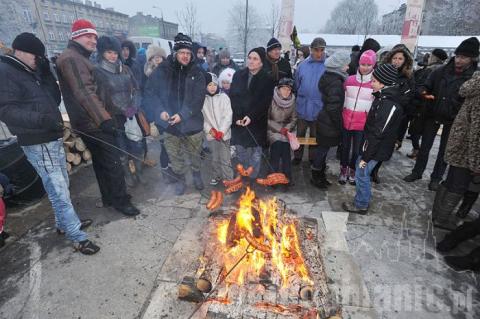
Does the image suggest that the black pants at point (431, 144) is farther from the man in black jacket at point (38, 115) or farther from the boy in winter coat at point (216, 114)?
the man in black jacket at point (38, 115)

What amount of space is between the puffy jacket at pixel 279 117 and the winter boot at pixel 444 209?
250 centimetres

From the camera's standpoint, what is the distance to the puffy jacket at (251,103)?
4.72 meters

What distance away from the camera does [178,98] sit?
15.0 ft

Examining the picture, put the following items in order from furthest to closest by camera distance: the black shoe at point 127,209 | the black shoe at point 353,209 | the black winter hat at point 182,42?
the black shoe at point 353,209, the black shoe at point 127,209, the black winter hat at point 182,42

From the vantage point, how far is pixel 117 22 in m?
68.9

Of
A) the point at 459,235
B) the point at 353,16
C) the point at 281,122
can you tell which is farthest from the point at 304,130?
the point at 353,16

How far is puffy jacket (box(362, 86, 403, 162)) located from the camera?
146 inches

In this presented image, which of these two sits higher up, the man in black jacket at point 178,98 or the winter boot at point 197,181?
the man in black jacket at point 178,98

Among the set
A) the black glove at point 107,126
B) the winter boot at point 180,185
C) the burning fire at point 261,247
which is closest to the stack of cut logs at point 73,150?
the winter boot at point 180,185

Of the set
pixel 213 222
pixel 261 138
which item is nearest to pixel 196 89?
pixel 261 138

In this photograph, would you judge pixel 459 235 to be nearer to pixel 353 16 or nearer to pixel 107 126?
pixel 107 126

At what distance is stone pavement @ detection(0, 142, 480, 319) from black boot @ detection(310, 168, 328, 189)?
262 mm

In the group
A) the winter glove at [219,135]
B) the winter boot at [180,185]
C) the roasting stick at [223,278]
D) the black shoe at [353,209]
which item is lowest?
the black shoe at [353,209]

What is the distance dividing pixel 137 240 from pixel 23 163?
2.52 meters
